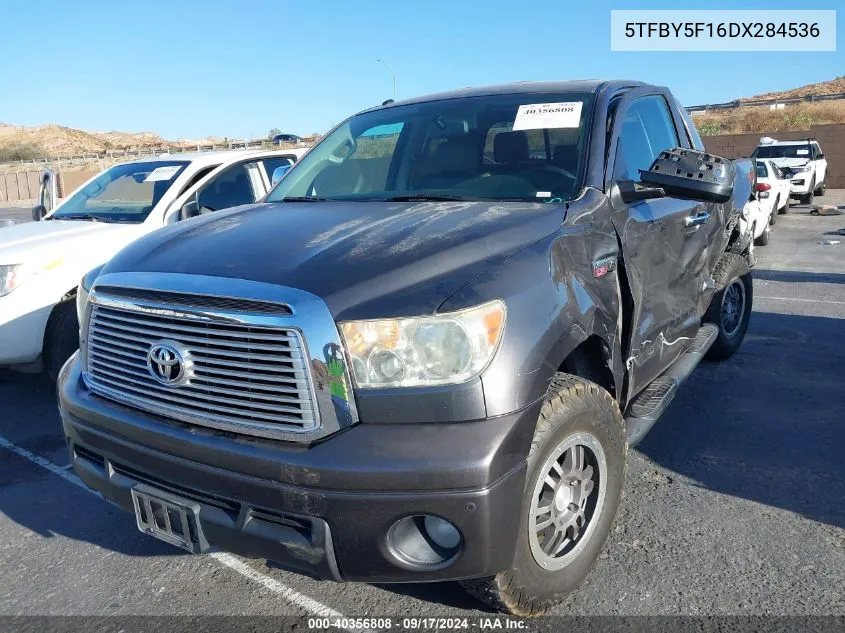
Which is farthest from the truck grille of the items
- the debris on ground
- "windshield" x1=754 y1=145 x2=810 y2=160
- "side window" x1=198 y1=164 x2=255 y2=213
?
"windshield" x1=754 y1=145 x2=810 y2=160

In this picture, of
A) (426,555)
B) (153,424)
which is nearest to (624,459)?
Answer: (426,555)

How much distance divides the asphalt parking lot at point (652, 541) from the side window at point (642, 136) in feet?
5.21

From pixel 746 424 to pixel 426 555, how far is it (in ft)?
9.64

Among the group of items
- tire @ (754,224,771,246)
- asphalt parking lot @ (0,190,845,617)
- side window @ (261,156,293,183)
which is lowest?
tire @ (754,224,771,246)

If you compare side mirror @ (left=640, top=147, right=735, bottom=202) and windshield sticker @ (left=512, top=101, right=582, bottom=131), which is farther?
windshield sticker @ (left=512, top=101, right=582, bottom=131)

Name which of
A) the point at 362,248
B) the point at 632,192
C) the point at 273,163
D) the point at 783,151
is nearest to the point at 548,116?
the point at 632,192

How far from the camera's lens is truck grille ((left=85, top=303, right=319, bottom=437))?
84.0 inches

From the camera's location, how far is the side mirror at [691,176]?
2836 mm

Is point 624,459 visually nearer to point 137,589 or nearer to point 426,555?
point 426,555

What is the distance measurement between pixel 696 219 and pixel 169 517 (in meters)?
3.14

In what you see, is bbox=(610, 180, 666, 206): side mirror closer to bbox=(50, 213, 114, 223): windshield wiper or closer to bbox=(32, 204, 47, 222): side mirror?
bbox=(50, 213, 114, 223): windshield wiper

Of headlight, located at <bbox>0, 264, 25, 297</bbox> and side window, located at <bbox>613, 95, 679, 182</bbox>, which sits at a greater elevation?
side window, located at <bbox>613, 95, 679, 182</bbox>

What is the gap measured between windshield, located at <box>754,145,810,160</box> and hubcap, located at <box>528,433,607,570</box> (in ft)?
65.4

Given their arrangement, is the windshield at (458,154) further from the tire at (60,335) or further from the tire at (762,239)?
the tire at (762,239)
